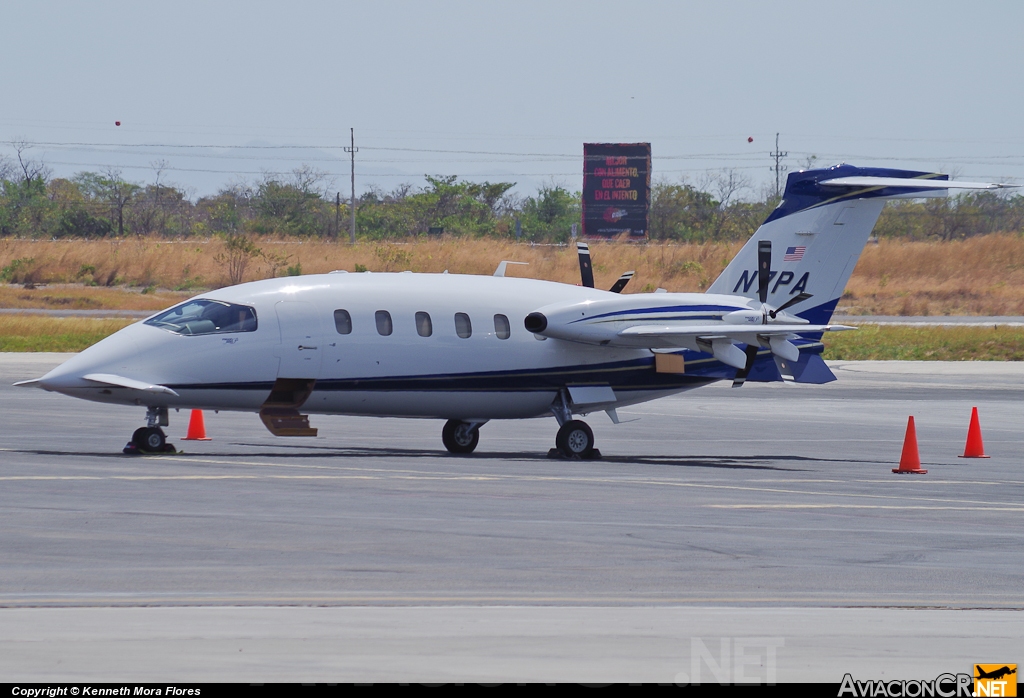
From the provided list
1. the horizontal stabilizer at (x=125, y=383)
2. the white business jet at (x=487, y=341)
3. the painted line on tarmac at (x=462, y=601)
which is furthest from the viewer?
the white business jet at (x=487, y=341)

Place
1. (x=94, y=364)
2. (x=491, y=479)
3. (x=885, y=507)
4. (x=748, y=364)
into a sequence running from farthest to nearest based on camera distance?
(x=748, y=364) < (x=94, y=364) < (x=491, y=479) < (x=885, y=507)

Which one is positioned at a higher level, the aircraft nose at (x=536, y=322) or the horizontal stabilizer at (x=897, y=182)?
the horizontal stabilizer at (x=897, y=182)

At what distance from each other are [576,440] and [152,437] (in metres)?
6.81

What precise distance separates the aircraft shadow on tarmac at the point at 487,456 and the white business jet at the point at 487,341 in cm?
60

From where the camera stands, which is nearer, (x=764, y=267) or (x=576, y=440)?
(x=576, y=440)

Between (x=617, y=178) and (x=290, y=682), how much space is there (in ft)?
350

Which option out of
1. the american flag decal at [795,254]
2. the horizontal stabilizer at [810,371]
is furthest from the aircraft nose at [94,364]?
the american flag decal at [795,254]

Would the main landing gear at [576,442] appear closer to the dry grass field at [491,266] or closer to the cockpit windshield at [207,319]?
the cockpit windshield at [207,319]

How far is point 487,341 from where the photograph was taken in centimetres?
2206

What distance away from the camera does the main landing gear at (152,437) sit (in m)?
19.9

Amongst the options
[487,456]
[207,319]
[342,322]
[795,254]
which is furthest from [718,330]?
[207,319]

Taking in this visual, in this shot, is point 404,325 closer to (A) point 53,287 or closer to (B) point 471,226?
(A) point 53,287

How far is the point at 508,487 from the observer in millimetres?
17594

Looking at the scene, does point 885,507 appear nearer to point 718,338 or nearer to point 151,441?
point 718,338
